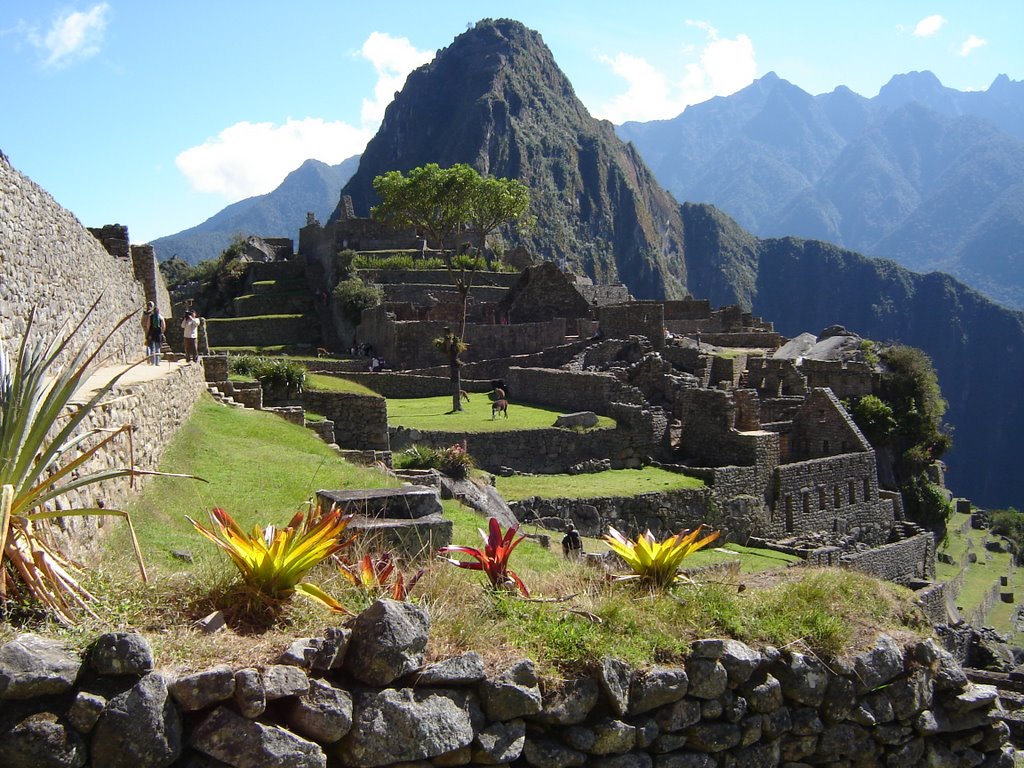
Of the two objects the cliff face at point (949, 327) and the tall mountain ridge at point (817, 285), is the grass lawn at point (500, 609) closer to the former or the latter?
the cliff face at point (949, 327)

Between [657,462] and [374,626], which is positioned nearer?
[374,626]

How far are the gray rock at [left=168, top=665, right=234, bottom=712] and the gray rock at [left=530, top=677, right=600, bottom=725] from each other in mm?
1915

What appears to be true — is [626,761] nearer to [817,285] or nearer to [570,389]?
[570,389]

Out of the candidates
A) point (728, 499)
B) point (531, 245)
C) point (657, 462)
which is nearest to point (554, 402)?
point (657, 462)

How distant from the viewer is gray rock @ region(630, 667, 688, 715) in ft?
20.1

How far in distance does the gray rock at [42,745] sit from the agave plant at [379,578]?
1994 mm

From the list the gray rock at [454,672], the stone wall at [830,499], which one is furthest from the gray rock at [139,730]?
the stone wall at [830,499]

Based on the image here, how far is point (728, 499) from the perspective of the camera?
84.1 ft

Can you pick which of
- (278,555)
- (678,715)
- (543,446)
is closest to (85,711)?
(278,555)

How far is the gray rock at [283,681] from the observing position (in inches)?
188

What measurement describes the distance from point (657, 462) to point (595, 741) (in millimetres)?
22249

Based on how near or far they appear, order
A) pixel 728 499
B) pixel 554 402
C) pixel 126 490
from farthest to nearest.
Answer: pixel 554 402
pixel 728 499
pixel 126 490

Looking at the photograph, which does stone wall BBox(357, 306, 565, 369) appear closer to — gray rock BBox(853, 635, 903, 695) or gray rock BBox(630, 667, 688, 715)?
gray rock BBox(853, 635, 903, 695)

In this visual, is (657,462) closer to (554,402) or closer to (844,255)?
(554,402)
